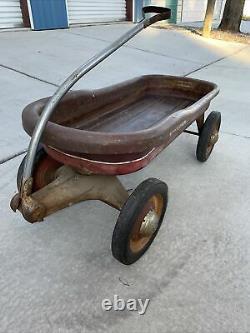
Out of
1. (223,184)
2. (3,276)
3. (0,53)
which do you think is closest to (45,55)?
(0,53)

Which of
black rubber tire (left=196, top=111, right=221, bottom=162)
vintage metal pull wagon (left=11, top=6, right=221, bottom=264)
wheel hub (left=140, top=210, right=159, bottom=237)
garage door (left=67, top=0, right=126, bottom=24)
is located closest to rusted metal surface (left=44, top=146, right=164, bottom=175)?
vintage metal pull wagon (left=11, top=6, right=221, bottom=264)

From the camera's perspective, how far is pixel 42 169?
71.1 inches

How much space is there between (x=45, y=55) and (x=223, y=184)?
3.72 metres

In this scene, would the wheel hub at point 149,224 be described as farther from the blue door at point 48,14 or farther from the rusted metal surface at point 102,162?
the blue door at point 48,14

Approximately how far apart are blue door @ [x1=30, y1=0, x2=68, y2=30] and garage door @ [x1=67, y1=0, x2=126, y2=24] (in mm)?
394

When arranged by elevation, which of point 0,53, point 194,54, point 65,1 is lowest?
point 194,54

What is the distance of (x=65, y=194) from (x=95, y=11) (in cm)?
696

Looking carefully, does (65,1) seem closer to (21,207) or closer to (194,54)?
(194,54)

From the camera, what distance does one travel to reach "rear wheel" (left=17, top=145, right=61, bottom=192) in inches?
69.4

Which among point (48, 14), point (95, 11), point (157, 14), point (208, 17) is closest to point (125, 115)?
point (157, 14)

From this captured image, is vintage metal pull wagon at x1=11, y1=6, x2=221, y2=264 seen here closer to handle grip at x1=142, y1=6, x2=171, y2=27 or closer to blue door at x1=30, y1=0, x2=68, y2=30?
handle grip at x1=142, y1=6, x2=171, y2=27

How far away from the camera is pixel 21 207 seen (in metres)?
1.56

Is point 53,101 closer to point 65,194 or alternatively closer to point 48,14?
point 65,194

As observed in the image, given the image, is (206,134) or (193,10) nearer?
(206,134)
